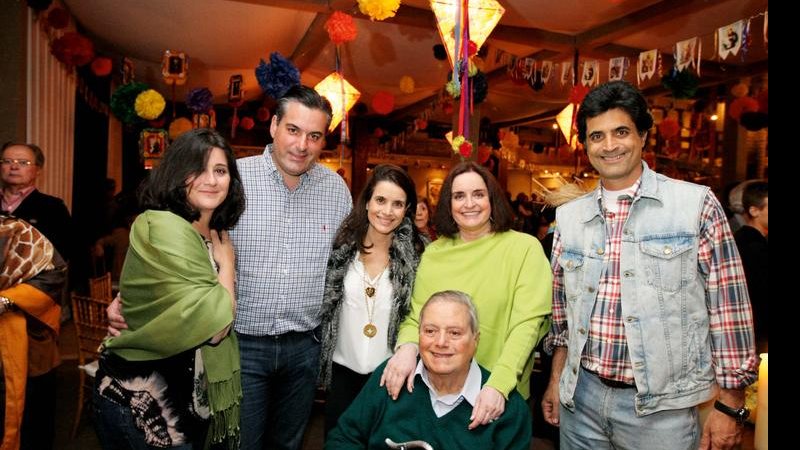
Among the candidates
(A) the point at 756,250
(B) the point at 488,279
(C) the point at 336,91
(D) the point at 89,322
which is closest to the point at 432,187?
(C) the point at 336,91

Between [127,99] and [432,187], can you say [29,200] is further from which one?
[432,187]

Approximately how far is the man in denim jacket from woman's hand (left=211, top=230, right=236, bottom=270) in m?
1.16

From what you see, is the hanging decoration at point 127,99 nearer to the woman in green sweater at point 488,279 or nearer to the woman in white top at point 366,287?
Result: the woman in white top at point 366,287

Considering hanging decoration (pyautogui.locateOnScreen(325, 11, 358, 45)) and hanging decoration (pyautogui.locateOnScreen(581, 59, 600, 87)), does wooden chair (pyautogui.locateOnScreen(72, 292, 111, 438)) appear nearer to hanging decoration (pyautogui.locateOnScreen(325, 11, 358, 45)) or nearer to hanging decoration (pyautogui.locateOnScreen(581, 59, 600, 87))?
hanging decoration (pyautogui.locateOnScreen(325, 11, 358, 45))

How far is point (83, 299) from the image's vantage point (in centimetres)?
348

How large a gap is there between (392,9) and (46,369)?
3.06m

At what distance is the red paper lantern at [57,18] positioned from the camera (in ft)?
17.5

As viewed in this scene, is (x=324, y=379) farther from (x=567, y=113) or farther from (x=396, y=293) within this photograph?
(x=567, y=113)

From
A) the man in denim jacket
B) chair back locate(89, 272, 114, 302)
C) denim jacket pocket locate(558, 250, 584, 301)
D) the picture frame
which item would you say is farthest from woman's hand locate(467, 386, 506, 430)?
the picture frame

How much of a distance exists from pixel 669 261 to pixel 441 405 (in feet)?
2.75

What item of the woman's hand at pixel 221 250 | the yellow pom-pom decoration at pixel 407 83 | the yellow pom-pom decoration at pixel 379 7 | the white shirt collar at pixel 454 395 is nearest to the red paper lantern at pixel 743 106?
the yellow pom-pom decoration at pixel 407 83

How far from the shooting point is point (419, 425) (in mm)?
1720

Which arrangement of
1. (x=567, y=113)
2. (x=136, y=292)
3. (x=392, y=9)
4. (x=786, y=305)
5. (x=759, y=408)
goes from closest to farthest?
(x=786, y=305)
(x=136, y=292)
(x=759, y=408)
(x=392, y=9)
(x=567, y=113)

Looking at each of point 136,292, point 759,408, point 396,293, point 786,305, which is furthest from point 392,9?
point 786,305
